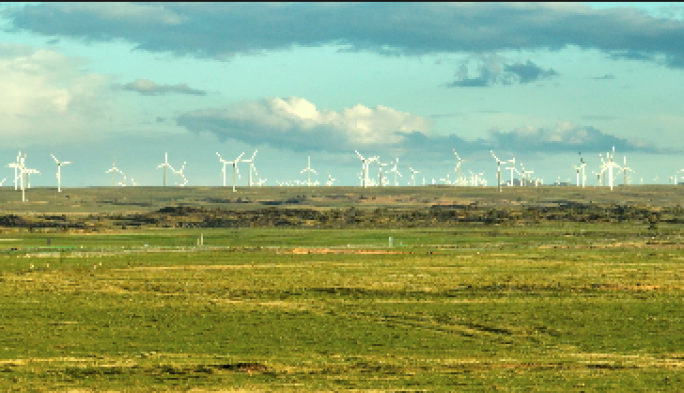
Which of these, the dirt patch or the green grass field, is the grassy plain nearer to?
the green grass field

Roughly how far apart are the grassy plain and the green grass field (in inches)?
4.4

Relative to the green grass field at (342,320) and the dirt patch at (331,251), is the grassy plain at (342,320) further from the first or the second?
the dirt patch at (331,251)

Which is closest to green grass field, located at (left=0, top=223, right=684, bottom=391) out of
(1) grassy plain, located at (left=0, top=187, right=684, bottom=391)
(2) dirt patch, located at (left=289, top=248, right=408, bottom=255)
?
(1) grassy plain, located at (left=0, top=187, right=684, bottom=391)

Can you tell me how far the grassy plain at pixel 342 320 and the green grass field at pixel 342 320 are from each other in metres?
0.11

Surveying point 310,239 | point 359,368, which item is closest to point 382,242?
point 310,239

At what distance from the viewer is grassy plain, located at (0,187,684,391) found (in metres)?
36.3

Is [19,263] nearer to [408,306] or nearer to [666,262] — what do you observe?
[408,306]

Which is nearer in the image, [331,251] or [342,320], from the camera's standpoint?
[342,320]

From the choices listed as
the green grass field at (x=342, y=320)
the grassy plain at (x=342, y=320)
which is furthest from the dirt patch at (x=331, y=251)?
the grassy plain at (x=342, y=320)

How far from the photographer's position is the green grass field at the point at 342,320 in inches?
1430

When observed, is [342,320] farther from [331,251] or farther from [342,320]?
[331,251]

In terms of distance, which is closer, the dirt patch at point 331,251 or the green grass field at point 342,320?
the green grass field at point 342,320

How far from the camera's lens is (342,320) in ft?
175

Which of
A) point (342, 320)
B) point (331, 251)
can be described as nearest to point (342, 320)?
point (342, 320)
